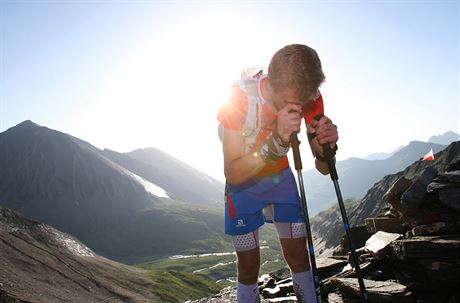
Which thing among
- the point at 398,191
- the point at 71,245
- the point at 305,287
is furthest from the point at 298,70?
the point at 71,245

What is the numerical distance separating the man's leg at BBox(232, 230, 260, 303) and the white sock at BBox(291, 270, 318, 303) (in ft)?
2.54

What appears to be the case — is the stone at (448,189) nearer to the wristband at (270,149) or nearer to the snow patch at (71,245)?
the wristband at (270,149)

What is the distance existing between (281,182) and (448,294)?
5.21 meters

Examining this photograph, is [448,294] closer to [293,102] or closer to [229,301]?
[293,102]

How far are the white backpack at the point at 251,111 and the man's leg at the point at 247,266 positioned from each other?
1.73m

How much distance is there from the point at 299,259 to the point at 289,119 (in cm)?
266

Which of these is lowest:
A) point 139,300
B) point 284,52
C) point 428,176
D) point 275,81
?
point 139,300

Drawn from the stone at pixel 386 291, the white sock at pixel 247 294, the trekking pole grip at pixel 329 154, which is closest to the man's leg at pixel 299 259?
the white sock at pixel 247 294

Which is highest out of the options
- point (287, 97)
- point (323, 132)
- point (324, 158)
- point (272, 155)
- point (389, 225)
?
point (287, 97)

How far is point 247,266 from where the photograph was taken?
6219 millimetres

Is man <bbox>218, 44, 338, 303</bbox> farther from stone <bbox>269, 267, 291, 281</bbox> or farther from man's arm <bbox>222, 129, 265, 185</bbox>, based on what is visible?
stone <bbox>269, 267, 291, 281</bbox>

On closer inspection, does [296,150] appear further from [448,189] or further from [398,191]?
[398,191]

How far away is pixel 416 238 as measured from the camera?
9.00 metres

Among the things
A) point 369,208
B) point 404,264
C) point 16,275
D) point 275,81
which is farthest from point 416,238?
point 369,208
